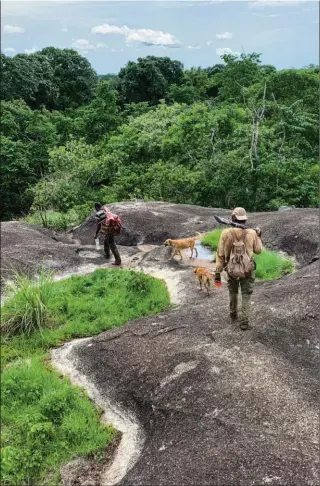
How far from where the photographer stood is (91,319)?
1114 centimetres

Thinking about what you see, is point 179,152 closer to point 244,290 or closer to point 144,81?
point 244,290

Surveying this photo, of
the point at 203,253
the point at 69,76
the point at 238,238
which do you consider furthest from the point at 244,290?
the point at 69,76

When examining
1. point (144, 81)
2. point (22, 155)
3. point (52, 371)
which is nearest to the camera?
point (52, 371)

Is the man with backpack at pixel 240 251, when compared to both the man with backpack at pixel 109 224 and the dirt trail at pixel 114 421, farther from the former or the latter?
the man with backpack at pixel 109 224

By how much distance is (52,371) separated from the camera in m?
8.95

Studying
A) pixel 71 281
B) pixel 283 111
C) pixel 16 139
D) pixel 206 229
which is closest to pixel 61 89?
pixel 16 139

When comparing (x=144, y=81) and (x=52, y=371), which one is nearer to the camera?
(x=52, y=371)

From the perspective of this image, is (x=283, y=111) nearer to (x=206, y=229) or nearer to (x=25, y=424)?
(x=206, y=229)

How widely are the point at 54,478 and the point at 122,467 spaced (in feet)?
2.99

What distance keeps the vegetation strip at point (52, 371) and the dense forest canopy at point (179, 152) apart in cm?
1142

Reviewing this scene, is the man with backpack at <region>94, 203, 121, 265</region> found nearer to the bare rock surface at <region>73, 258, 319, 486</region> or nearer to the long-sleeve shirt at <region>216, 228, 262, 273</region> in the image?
the bare rock surface at <region>73, 258, 319, 486</region>

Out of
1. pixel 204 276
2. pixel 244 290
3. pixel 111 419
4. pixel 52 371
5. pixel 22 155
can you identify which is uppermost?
pixel 22 155

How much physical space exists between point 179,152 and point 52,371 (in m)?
21.0

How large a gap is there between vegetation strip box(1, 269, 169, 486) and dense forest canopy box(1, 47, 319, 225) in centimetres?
1142
